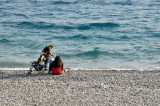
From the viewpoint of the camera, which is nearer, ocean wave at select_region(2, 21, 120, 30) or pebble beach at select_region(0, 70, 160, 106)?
pebble beach at select_region(0, 70, 160, 106)

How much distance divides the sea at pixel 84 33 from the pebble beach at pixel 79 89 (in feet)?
8.80

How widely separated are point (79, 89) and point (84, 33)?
12.4 meters

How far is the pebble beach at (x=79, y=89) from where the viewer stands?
8.67 m

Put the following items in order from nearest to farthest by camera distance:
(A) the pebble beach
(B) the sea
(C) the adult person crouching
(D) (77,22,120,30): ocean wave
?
1. (A) the pebble beach
2. (C) the adult person crouching
3. (B) the sea
4. (D) (77,22,120,30): ocean wave

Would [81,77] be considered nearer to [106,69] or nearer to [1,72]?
[106,69]

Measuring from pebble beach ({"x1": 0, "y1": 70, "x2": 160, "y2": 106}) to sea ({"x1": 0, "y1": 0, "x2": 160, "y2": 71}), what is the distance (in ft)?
8.80

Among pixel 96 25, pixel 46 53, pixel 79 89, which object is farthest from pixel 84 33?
pixel 79 89

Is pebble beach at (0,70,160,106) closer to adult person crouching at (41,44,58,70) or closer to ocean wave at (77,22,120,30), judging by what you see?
adult person crouching at (41,44,58,70)

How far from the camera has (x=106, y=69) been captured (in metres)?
13.7

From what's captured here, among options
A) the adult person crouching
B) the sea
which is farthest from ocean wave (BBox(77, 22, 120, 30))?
the adult person crouching

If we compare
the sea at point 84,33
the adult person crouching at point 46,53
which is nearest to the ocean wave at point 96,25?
the sea at point 84,33

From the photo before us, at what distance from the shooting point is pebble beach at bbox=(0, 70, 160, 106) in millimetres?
8672

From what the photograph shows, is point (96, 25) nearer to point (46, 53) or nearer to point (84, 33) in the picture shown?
point (84, 33)

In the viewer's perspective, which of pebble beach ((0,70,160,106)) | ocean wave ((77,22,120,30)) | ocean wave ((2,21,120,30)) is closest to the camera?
pebble beach ((0,70,160,106))
